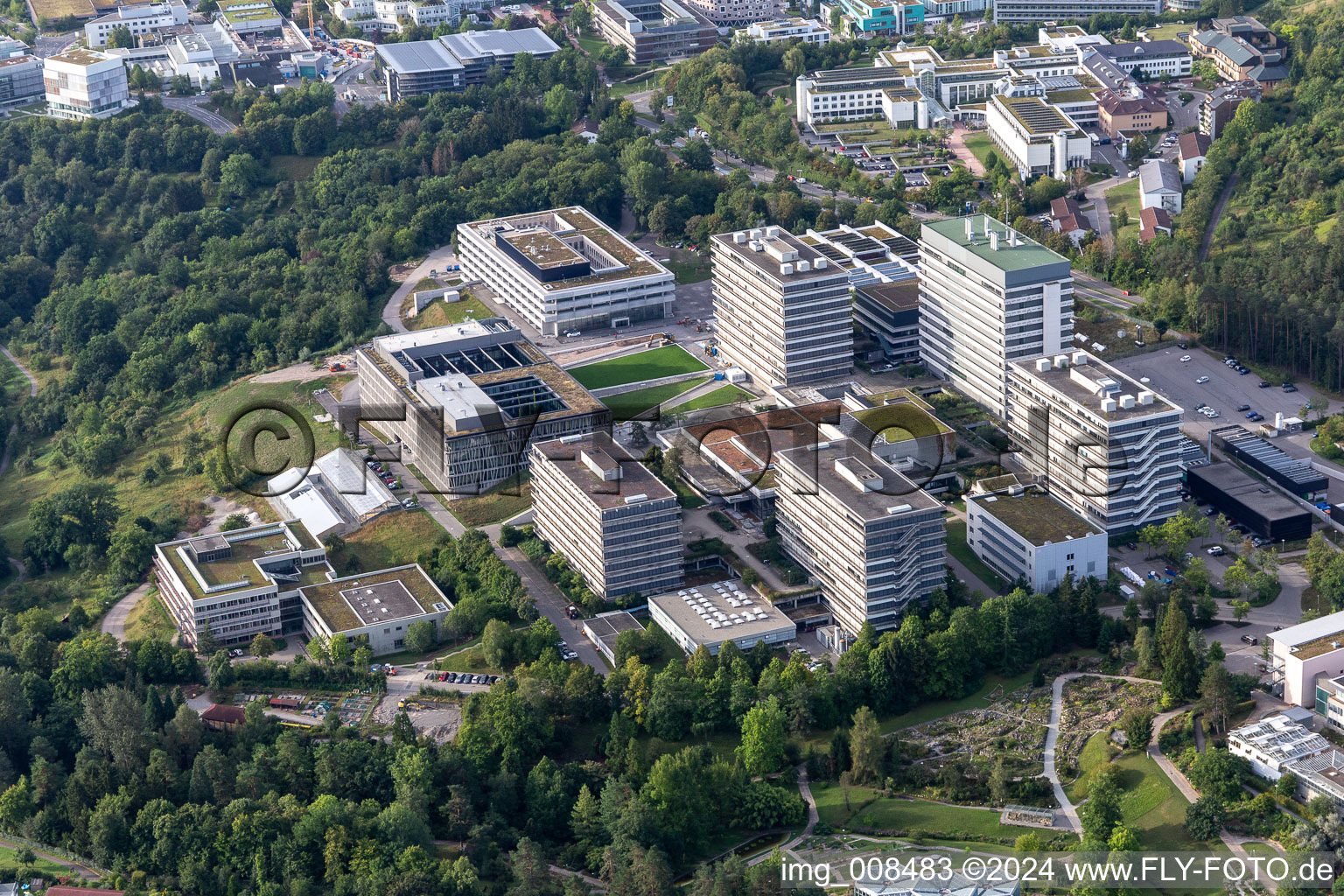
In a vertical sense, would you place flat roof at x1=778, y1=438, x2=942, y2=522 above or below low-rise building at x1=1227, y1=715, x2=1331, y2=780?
above

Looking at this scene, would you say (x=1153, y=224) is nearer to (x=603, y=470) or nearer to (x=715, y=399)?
(x=715, y=399)

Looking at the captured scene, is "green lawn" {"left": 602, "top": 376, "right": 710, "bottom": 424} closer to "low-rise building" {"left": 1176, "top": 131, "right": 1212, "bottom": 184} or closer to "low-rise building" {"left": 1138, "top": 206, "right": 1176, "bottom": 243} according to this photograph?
"low-rise building" {"left": 1138, "top": 206, "right": 1176, "bottom": 243}

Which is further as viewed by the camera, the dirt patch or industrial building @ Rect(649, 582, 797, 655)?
industrial building @ Rect(649, 582, 797, 655)

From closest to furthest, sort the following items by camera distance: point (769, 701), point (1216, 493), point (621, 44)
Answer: point (769, 701) → point (1216, 493) → point (621, 44)

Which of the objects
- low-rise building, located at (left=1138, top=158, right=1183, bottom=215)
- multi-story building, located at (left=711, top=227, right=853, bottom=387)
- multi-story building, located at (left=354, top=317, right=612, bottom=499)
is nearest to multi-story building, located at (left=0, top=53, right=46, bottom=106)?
multi-story building, located at (left=354, top=317, right=612, bottom=499)

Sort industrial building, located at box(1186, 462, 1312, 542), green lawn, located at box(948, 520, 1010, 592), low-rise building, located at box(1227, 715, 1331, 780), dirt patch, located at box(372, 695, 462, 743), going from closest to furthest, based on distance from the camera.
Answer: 1. low-rise building, located at box(1227, 715, 1331, 780)
2. dirt patch, located at box(372, 695, 462, 743)
3. green lawn, located at box(948, 520, 1010, 592)
4. industrial building, located at box(1186, 462, 1312, 542)

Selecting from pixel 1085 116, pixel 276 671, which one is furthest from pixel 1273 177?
pixel 276 671

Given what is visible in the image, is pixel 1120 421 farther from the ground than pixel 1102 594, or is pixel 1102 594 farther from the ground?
pixel 1120 421

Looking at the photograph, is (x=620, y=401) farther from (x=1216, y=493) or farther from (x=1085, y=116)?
(x=1085, y=116)
